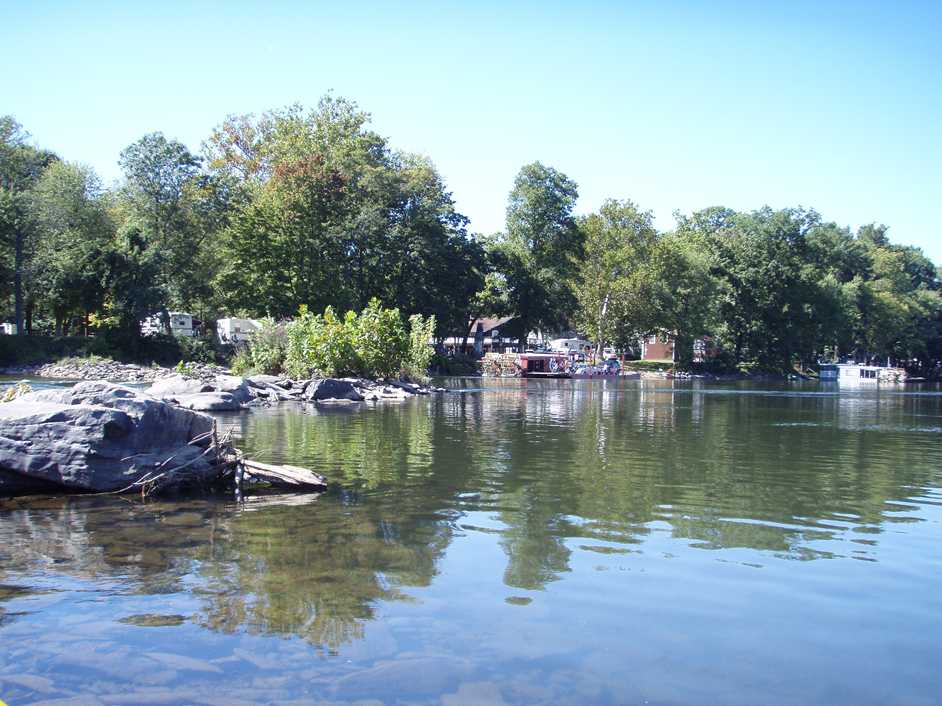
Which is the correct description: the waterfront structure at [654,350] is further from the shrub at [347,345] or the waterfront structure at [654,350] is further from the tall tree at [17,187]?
the tall tree at [17,187]

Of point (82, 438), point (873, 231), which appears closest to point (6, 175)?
point (82, 438)

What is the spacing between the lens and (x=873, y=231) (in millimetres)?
141375

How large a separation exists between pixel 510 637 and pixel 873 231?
15380cm

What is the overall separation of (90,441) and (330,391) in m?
24.1

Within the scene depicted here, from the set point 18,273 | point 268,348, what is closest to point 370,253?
point 268,348

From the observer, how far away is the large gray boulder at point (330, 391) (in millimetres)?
36094

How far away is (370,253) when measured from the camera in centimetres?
6222

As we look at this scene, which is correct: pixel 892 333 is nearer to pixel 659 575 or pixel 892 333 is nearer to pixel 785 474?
pixel 785 474

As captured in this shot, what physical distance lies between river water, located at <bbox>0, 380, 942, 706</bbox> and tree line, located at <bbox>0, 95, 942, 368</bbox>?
152 ft

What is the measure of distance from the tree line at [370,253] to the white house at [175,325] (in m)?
1.42

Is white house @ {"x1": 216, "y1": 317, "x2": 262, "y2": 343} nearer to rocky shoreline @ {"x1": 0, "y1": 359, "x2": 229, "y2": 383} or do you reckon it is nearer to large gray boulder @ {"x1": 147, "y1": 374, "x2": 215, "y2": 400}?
rocky shoreline @ {"x1": 0, "y1": 359, "x2": 229, "y2": 383}

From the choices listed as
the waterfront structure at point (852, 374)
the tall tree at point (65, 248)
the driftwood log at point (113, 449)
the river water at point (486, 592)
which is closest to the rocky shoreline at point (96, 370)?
the tall tree at point (65, 248)

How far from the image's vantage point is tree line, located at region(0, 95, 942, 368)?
59.1m

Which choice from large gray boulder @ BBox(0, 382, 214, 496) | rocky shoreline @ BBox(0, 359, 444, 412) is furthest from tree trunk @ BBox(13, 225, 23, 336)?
large gray boulder @ BBox(0, 382, 214, 496)
